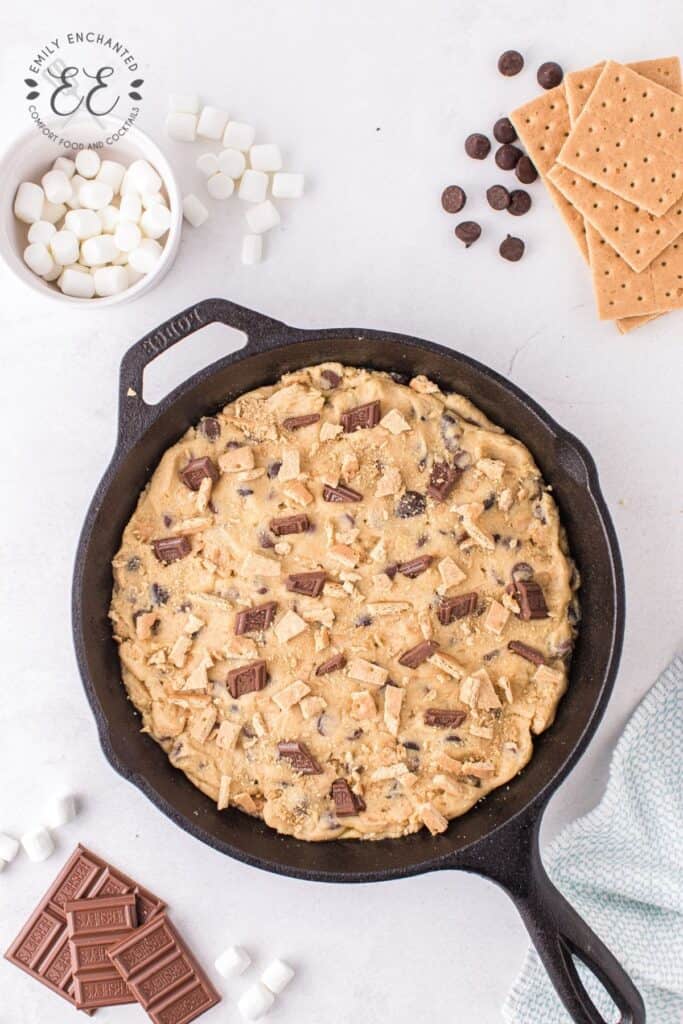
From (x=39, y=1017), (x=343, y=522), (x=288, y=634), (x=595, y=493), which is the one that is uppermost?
(x=595, y=493)

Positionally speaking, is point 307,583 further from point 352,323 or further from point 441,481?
point 352,323

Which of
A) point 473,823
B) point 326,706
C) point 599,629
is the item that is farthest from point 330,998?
point 599,629

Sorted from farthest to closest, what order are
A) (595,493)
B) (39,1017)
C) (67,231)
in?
(39,1017), (67,231), (595,493)

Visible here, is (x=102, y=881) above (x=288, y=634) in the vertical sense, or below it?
below

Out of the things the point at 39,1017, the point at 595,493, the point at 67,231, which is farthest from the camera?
the point at 39,1017

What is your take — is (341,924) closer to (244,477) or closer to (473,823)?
(473,823)

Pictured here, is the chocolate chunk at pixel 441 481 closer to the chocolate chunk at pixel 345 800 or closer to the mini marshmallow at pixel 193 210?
the chocolate chunk at pixel 345 800
